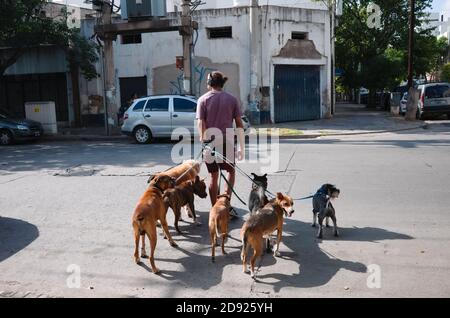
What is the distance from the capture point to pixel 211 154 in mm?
6195

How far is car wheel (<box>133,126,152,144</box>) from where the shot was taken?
51.7 feet

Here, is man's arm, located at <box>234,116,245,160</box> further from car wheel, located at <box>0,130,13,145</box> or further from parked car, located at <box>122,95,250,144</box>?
car wheel, located at <box>0,130,13,145</box>

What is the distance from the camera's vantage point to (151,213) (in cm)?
486

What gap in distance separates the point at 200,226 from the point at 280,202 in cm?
150

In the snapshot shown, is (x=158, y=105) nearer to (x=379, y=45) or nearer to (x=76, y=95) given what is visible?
(x=76, y=95)

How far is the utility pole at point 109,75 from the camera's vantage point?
18.4 m

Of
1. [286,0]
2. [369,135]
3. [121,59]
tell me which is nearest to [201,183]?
[369,135]

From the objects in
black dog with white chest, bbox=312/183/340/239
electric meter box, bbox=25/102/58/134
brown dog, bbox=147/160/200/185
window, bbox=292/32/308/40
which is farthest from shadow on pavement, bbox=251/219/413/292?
window, bbox=292/32/308/40

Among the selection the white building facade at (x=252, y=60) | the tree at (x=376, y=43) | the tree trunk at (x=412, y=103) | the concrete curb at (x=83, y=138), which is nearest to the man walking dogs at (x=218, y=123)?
the concrete curb at (x=83, y=138)

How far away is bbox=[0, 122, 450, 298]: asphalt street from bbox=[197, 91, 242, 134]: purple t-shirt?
1387mm

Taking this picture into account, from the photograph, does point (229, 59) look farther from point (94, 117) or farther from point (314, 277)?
point (314, 277)

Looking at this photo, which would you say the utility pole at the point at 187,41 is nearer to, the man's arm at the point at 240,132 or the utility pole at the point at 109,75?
the utility pole at the point at 109,75

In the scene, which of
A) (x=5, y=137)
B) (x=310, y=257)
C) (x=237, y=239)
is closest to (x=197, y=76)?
(x=5, y=137)

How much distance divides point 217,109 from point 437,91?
18008 millimetres
